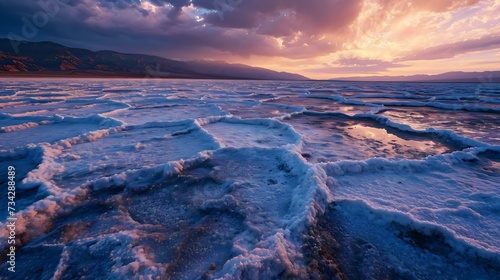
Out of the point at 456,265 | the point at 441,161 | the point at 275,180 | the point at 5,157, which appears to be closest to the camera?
the point at 456,265

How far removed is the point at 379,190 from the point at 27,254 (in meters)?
3.57

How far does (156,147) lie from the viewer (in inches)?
178

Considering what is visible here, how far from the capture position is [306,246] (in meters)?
1.95

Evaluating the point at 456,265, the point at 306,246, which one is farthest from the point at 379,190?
the point at 306,246

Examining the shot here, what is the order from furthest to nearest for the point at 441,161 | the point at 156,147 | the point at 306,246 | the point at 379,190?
the point at 156,147
the point at 441,161
the point at 379,190
the point at 306,246

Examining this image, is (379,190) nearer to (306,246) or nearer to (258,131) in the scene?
(306,246)

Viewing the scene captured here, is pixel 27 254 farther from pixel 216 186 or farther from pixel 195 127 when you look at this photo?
pixel 195 127

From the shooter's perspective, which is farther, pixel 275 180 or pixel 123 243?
pixel 275 180

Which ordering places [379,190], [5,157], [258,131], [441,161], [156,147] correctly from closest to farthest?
[379,190] → [441,161] → [5,157] → [156,147] → [258,131]

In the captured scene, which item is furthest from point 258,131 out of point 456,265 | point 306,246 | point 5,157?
point 5,157

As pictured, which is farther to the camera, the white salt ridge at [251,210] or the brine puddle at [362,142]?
the brine puddle at [362,142]

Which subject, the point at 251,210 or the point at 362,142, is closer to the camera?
the point at 251,210

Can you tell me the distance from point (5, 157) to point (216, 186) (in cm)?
387

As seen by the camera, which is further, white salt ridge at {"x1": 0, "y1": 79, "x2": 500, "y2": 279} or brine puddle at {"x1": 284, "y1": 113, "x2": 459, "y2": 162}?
brine puddle at {"x1": 284, "y1": 113, "x2": 459, "y2": 162}
